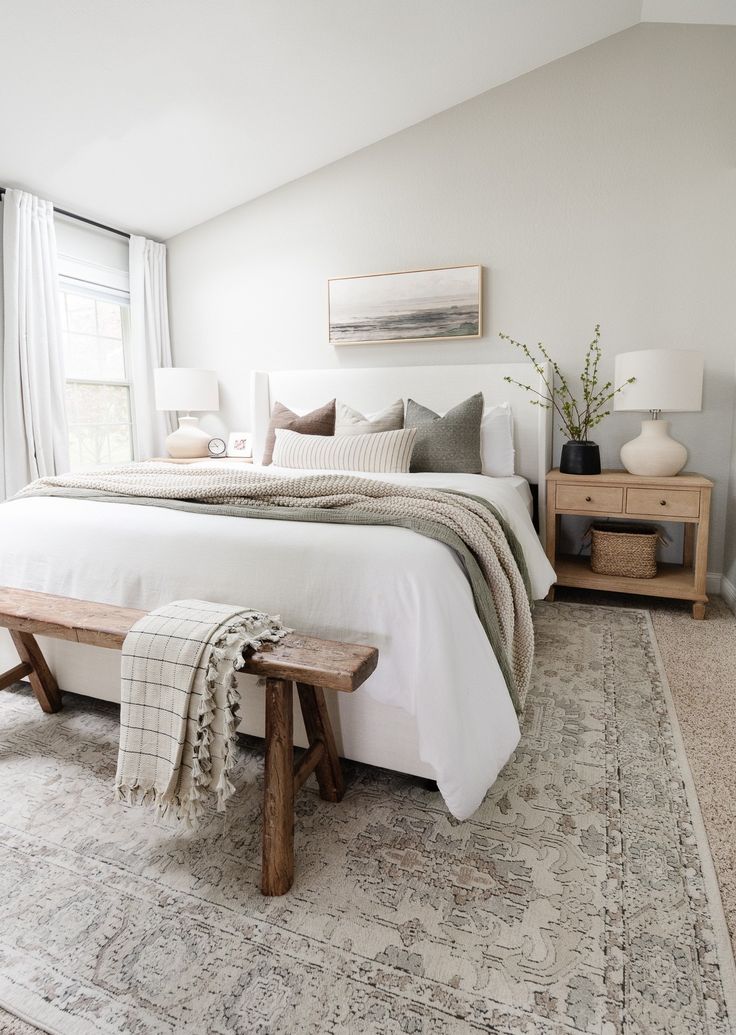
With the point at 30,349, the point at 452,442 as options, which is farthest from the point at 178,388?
the point at 452,442

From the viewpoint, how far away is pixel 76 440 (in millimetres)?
4066

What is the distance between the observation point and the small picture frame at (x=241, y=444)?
4223 millimetres

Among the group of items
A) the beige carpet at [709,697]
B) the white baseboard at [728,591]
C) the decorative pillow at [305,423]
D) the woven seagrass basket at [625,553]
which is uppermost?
the decorative pillow at [305,423]

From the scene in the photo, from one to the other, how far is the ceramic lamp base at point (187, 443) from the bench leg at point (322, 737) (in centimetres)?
287

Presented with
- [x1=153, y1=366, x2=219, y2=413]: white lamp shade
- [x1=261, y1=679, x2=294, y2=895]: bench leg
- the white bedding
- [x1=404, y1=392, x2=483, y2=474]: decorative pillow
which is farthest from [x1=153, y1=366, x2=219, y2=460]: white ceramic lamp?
[x1=261, y1=679, x2=294, y2=895]: bench leg

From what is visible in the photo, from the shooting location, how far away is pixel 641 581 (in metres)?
3.09

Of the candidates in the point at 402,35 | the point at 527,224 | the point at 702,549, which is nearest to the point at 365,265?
the point at 527,224

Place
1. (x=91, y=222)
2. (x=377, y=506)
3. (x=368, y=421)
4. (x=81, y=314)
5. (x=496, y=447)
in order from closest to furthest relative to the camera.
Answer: (x=377, y=506) < (x=496, y=447) < (x=368, y=421) < (x=91, y=222) < (x=81, y=314)

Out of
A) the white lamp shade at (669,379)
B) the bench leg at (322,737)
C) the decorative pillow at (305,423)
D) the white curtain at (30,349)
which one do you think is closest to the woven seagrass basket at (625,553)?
the white lamp shade at (669,379)

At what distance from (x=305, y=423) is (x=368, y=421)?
0.38 m

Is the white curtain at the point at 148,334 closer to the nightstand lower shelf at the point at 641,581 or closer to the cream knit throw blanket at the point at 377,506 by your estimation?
the cream knit throw blanket at the point at 377,506

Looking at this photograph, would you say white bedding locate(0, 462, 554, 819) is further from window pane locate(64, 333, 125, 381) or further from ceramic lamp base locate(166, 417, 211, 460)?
window pane locate(64, 333, 125, 381)

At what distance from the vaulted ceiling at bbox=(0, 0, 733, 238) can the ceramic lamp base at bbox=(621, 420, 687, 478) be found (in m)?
1.90

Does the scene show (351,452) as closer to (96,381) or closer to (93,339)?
(96,381)
